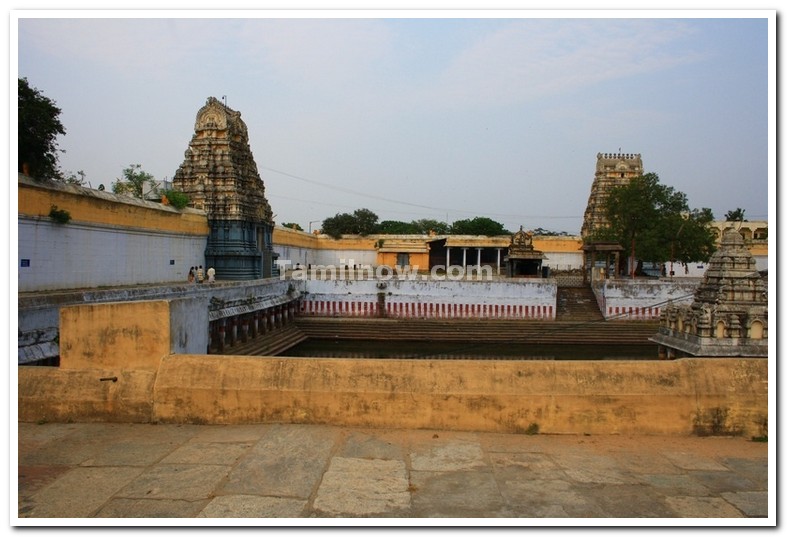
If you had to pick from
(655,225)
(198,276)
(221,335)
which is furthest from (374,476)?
(655,225)

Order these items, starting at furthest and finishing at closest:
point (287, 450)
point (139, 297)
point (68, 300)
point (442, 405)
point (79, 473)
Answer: point (139, 297) < point (68, 300) < point (442, 405) < point (287, 450) < point (79, 473)

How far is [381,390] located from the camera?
432 cm

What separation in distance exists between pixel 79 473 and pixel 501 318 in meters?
23.7

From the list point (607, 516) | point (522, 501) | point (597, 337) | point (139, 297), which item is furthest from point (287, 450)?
point (597, 337)

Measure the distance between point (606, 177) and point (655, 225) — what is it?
998cm

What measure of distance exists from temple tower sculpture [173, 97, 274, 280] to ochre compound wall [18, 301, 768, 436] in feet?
60.3

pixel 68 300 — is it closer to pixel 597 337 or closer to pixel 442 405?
pixel 442 405

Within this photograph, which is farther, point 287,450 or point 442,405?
point 442,405

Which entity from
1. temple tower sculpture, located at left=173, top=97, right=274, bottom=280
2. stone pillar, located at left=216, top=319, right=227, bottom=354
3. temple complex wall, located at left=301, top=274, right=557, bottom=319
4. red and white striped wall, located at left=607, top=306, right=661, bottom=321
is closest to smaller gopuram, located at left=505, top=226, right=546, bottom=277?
temple complex wall, located at left=301, top=274, right=557, bottom=319

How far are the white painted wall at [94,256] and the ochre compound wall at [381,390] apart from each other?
9.13m

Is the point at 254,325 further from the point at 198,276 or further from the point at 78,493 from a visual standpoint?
the point at 78,493

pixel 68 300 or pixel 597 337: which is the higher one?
pixel 68 300

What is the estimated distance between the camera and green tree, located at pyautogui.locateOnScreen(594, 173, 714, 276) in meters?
29.2

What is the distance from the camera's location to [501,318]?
85.0 ft
